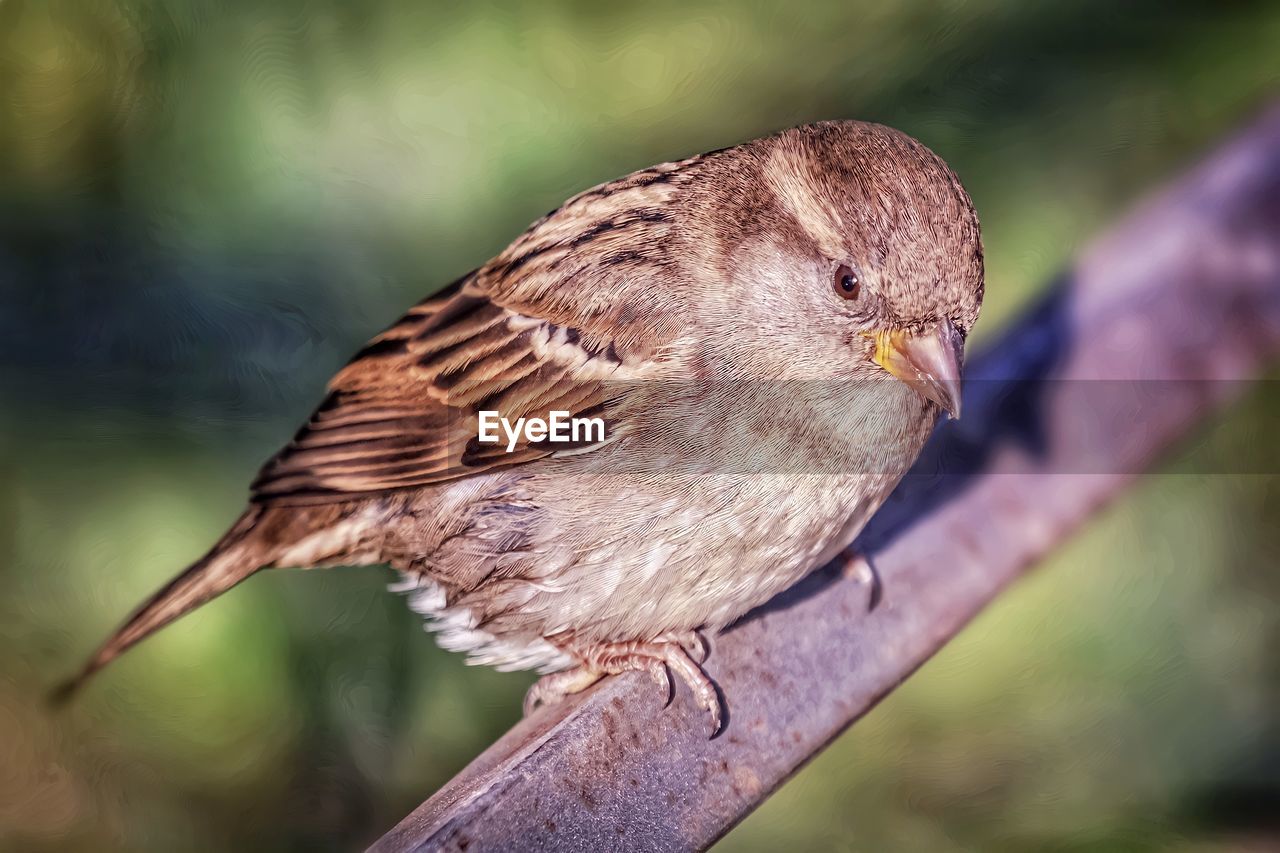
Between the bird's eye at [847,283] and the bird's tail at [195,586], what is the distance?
0.62m

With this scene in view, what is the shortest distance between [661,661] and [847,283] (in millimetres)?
399

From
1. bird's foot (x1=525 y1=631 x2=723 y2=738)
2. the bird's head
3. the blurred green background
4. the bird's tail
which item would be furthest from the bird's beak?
the bird's tail

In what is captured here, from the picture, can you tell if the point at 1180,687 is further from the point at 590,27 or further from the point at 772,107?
the point at 590,27

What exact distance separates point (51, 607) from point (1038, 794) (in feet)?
3.78

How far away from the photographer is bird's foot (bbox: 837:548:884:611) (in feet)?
3.85

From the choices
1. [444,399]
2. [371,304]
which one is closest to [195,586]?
[444,399]

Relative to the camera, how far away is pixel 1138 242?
1.39m

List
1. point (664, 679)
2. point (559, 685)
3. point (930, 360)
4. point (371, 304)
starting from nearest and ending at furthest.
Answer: point (930, 360) < point (664, 679) < point (559, 685) < point (371, 304)

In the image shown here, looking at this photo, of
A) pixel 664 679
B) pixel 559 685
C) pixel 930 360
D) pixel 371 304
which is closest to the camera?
pixel 930 360

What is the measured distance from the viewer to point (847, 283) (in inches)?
38.3

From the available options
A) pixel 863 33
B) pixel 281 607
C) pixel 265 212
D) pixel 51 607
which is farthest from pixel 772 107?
pixel 51 607

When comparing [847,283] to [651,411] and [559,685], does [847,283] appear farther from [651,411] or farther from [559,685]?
[559,685]

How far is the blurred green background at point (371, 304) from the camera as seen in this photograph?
1.26 meters

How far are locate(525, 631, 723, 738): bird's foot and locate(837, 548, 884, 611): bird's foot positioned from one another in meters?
0.17
